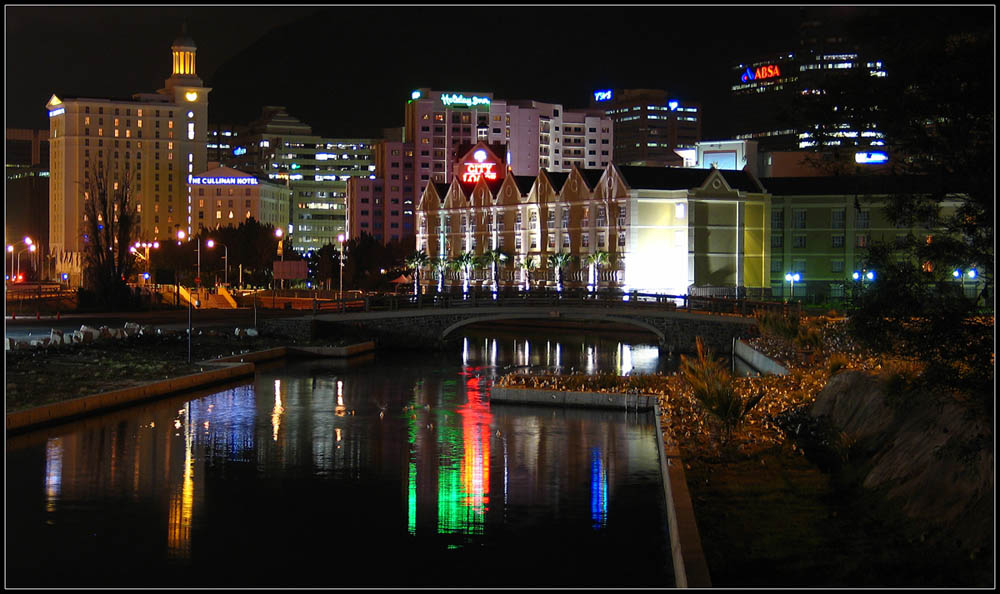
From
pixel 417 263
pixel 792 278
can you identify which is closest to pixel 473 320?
pixel 792 278

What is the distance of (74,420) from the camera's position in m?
37.1

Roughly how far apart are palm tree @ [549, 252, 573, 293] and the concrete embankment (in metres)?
44.2

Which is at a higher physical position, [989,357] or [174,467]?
[989,357]

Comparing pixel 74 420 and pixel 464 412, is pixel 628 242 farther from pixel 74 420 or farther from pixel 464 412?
pixel 74 420

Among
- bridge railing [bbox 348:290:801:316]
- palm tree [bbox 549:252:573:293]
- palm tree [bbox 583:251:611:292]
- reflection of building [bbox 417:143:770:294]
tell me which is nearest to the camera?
bridge railing [bbox 348:290:801:316]

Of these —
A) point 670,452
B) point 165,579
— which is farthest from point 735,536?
point 165,579

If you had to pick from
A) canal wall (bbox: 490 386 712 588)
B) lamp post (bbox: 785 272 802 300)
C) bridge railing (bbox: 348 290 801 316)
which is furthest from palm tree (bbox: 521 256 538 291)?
canal wall (bbox: 490 386 712 588)

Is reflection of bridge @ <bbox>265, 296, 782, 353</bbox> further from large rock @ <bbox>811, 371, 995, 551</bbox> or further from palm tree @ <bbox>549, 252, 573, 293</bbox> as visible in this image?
large rock @ <bbox>811, 371, 995, 551</bbox>

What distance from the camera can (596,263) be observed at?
104062mm

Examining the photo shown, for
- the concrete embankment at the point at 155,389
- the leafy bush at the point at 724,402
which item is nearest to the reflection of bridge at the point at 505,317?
the concrete embankment at the point at 155,389

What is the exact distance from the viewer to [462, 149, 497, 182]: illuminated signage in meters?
134

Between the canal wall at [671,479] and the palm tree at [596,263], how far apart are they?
2258 inches

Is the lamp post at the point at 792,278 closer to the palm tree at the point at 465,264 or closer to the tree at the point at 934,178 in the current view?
the palm tree at the point at 465,264

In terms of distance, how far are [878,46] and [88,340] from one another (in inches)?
1708
